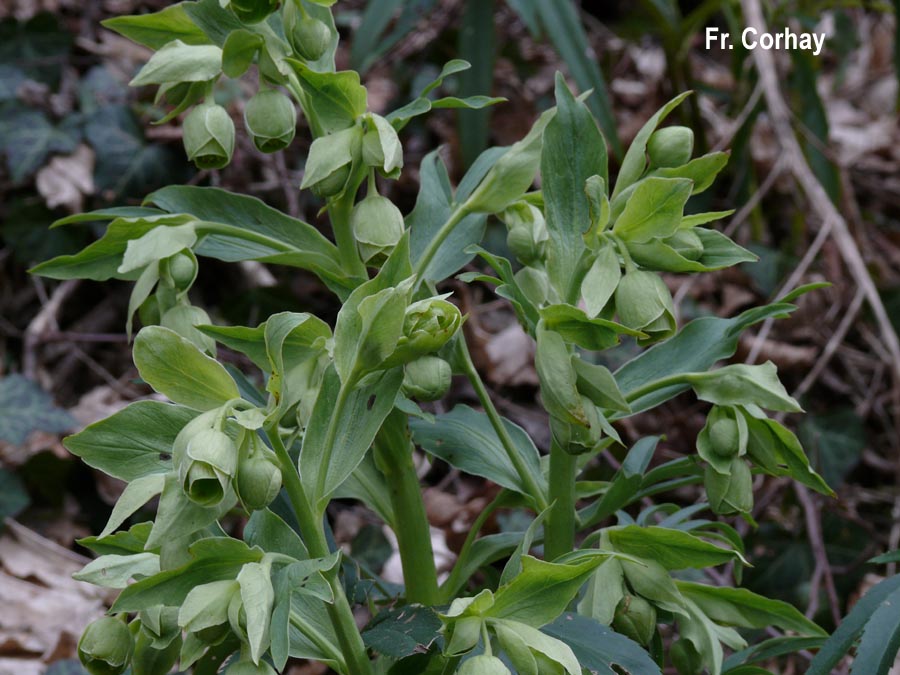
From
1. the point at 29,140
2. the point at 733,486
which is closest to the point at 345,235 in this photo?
the point at 733,486

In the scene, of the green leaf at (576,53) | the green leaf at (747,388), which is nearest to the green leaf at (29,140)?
the green leaf at (576,53)

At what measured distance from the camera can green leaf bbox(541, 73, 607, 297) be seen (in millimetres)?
826

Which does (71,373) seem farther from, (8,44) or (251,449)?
(251,449)

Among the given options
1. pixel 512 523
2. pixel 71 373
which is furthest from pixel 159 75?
pixel 71 373

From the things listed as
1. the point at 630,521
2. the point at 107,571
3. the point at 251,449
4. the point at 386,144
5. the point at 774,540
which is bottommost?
the point at 774,540

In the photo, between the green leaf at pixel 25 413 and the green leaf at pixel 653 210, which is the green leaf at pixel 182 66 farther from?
the green leaf at pixel 25 413

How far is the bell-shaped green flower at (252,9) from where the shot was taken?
2.59 ft

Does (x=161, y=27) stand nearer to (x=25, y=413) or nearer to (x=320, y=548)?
(x=320, y=548)

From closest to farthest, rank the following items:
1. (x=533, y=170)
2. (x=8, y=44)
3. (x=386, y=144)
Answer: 1. (x=386, y=144)
2. (x=533, y=170)
3. (x=8, y=44)

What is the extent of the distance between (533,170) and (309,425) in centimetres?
31

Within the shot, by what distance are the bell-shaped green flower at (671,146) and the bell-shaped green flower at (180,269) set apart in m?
0.40

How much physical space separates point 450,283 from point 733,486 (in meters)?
1.29

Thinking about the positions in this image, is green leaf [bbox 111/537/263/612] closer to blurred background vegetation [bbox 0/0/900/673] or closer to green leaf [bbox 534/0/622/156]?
blurred background vegetation [bbox 0/0/900/673]

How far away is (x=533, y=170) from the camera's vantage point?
0.88 m
